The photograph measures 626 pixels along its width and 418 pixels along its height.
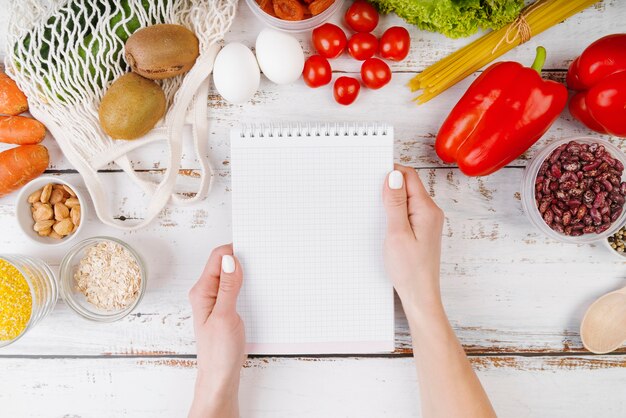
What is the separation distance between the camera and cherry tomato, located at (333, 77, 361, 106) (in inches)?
35.5

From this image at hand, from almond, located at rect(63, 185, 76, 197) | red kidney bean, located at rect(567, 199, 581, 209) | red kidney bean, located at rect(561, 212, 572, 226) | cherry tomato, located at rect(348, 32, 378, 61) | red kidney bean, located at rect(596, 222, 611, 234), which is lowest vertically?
red kidney bean, located at rect(596, 222, 611, 234)

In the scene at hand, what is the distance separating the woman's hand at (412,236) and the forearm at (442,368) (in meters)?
0.02

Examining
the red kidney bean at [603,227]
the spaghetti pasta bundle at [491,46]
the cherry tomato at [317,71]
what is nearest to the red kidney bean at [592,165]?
the red kidney bean at [603,227]

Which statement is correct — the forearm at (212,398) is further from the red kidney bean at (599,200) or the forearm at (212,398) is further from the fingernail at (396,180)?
the red kidney bean at (599,200)

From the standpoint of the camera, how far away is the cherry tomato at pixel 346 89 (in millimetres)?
903

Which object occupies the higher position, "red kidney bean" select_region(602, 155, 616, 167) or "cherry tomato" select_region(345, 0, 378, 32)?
"cherry tomato" select_region(345, 0, 378, 32)

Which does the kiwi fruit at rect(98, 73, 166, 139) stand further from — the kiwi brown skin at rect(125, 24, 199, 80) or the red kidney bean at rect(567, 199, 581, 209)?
the red kidney bean at rect(567, 199, 581, 209)

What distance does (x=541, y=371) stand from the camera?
0.97 meters

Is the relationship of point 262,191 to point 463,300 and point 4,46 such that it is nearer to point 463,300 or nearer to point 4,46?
point 463,300

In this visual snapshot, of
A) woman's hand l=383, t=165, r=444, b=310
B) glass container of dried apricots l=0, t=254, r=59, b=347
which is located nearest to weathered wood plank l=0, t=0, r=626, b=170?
woman's hand l=383, t=165, r=444, b=310

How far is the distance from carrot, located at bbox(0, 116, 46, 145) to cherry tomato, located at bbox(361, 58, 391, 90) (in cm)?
60

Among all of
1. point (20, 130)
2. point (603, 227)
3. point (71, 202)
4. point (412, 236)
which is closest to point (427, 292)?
point (412, 236)

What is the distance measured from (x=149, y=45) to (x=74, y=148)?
0.25 m

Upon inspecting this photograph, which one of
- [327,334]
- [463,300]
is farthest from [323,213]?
[463,300]
